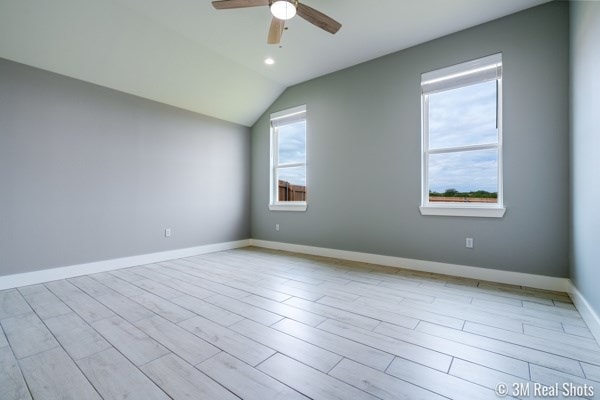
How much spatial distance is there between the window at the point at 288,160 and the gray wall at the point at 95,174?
98 centimetres

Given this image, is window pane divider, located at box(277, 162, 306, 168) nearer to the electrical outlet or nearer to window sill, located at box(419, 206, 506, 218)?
window sill, located at box(419, 206, 506, 218)

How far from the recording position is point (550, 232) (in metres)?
2.73

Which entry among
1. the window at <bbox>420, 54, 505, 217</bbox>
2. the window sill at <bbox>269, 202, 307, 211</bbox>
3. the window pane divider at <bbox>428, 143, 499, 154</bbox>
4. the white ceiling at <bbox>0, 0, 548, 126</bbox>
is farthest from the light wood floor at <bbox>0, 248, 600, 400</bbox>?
the white ceiling at <bbox>0, 0, 548, 126</bbox>

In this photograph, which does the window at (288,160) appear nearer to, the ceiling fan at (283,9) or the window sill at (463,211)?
the window sill at (463,211)

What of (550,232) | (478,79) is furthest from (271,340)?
(478,79)

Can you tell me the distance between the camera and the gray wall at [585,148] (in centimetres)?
189

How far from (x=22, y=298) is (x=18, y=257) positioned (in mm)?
607

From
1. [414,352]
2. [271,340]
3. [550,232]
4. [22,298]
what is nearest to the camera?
[414,352]

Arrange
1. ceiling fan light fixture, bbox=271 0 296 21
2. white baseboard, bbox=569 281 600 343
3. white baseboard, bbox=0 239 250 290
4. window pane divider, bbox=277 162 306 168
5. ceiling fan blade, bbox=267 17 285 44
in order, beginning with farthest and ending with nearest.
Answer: window pane divider, bbox=277 162 306 168, white baseboard, bbox=0 239 250 290, ceiling fan blade, bbox=267 17 285 44, ceiling fan light fixture, bbox=271 0 296 21, white baseboard, bbox=569 281 600 343

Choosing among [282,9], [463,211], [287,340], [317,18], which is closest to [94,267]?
[287,340]

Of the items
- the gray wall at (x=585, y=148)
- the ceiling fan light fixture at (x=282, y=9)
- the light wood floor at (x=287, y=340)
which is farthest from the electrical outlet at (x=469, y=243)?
the ceiling fan light fixture at (x=282, y=9)

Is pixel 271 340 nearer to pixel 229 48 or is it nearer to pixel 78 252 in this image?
pixel 78 252

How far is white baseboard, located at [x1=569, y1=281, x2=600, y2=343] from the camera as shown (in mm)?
1811

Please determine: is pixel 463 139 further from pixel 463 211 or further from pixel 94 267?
pixel 94 267
